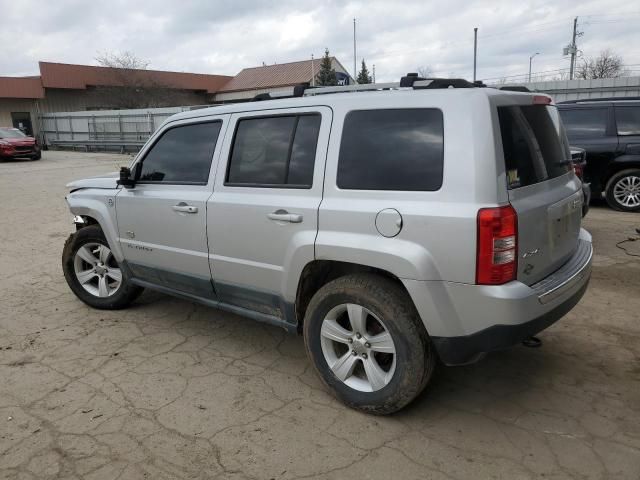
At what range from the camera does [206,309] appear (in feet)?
15.7

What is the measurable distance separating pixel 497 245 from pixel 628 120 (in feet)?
25.1

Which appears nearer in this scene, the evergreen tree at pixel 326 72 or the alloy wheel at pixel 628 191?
the alloy wheel at pixel 628 191

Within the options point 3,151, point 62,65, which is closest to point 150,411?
point 3,151

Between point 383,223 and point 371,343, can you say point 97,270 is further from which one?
point 383,223

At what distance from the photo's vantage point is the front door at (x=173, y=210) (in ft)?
12.2

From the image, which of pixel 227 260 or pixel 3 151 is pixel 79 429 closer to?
pixel 227 260

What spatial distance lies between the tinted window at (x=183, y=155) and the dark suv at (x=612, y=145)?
7.29m

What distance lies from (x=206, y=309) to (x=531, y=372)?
2844mm

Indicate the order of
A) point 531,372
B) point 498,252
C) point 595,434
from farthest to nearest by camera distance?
1. point 531,372
2. point 595,434
3. point 498,252

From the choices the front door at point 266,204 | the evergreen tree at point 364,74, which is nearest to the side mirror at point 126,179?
the front door at point 266,204

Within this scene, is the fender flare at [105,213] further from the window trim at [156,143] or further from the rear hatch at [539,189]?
the rear hatch at [539,189]

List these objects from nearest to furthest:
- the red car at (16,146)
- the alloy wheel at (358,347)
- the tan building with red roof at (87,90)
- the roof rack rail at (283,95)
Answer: the alloy wheel at (358,347) → the roof rack rail at (283,95) → the red car at (16,146) → the tan building with red roof at (87,90)

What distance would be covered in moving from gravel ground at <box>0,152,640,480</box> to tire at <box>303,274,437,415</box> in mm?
163

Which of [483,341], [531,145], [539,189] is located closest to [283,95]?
[531,145]
